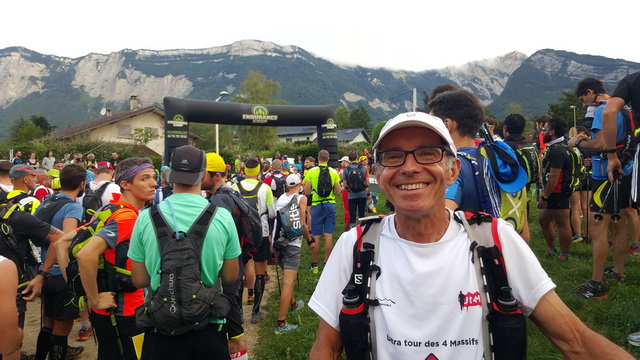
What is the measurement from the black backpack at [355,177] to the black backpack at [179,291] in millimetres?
5986

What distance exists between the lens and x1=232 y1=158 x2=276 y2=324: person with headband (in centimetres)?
573

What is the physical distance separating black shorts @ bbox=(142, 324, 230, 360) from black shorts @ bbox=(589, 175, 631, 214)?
4.45 m

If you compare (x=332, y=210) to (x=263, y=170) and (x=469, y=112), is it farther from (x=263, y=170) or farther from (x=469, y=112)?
(x=263, y=170)

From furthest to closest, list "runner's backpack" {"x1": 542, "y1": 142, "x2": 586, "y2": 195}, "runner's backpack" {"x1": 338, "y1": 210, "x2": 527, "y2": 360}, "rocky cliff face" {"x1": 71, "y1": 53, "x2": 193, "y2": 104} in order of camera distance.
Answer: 1. "rocky cliff face" {"x1": 71, "y1": 53, "x2": 193, "y2": 104}
2. "runner's backpack" {"x1": 542, "y1": 142, "x2": 586, "y2": 195}
3. "runner's backpack" {"x1": 338, "y1": 210, "x2": 527, "y2": 360}

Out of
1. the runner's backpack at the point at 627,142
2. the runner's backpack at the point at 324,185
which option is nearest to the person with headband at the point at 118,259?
the runner's backpack at the point at 324,185

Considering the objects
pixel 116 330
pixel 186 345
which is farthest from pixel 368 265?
pixel 116 330

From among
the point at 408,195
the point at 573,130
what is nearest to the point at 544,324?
the point at 408,195

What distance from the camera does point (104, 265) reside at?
10.1 ft

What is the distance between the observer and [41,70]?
7589 inches

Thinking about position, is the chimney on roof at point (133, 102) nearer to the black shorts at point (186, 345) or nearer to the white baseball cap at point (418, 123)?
the black shorts at point (186, 345)

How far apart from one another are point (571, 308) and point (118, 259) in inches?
190

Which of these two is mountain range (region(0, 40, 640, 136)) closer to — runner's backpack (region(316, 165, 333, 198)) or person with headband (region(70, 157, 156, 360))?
runner's backpack (region(316, 165, 333, 198))

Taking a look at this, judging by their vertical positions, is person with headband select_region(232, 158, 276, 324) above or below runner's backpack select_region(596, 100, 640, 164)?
below

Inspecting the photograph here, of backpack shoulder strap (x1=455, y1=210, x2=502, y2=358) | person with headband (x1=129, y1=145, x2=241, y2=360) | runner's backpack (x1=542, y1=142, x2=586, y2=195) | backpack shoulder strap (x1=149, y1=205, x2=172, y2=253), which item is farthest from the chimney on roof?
backpack shoulder strap (x1=455, y1=210, x2=502, y2=358)
